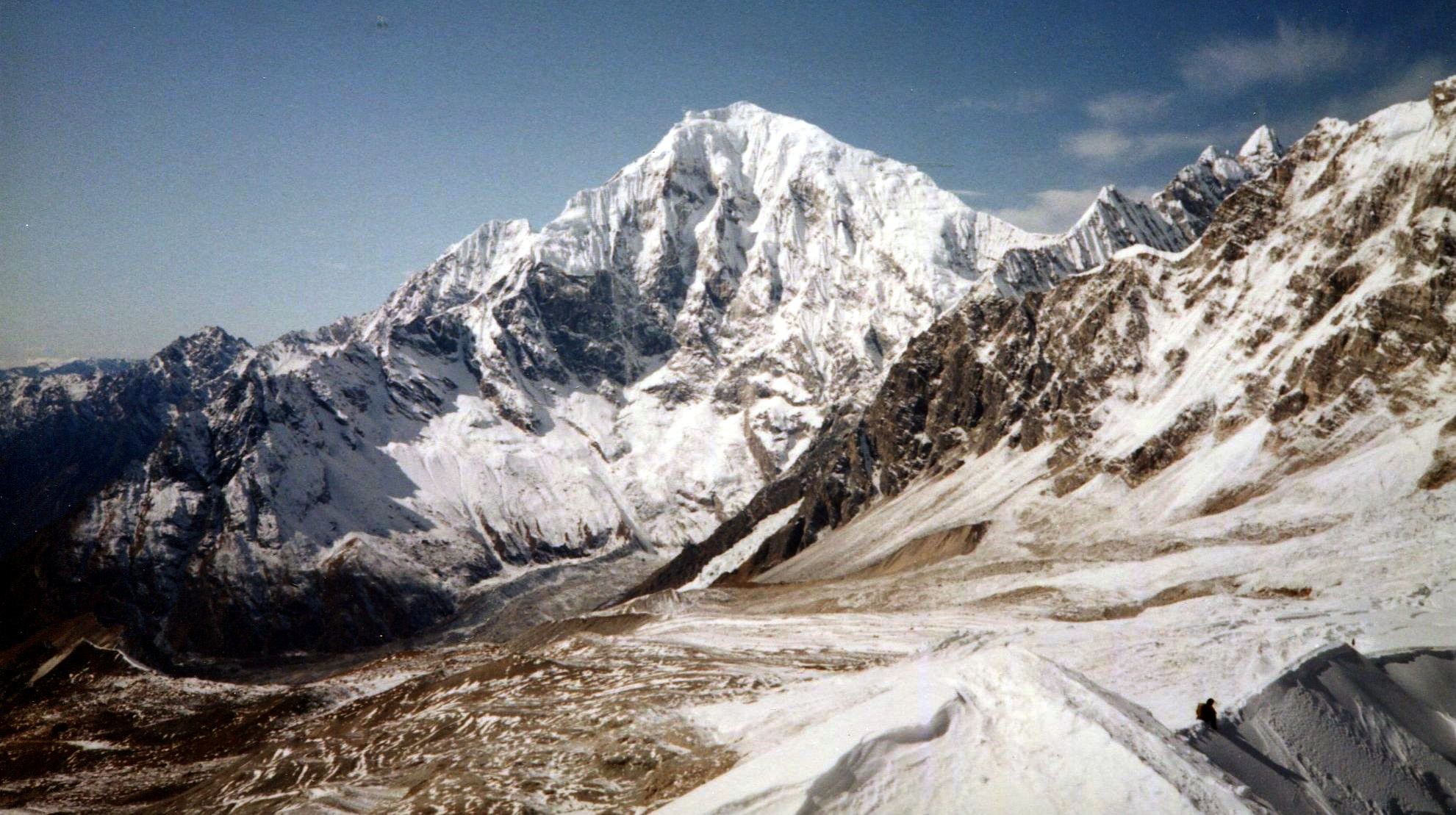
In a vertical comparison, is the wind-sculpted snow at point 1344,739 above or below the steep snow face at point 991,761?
below

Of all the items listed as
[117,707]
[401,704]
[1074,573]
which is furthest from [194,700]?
[1074,573]

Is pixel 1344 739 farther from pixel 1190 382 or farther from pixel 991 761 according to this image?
pixel 1190 382

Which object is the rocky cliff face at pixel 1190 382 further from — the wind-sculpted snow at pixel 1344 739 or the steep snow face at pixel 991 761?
the steep snow face at pixel 991 761

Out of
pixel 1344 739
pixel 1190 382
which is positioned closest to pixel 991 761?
pixel 1344 739

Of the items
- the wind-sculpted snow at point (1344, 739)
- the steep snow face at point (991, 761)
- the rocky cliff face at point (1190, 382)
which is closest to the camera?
the steep snow face at point (991, 761)

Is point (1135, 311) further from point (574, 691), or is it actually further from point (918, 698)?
point (918, 698)

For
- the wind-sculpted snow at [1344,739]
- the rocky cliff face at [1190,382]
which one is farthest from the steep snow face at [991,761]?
the rocky cliff face at [1190,382]

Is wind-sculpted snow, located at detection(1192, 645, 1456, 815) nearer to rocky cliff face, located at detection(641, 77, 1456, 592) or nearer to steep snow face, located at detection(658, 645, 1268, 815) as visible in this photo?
steep snow face, located at detection(658, 645, 1268, 815)

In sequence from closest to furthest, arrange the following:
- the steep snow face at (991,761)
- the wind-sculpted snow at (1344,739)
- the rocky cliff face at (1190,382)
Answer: the steep snow face at (991,761) < the wind-sculpted snow at (1344,739) < the rocky cliff face at (1190,382)

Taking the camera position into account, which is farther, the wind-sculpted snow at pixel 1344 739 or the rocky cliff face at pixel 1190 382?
the rocky cliff face at pixel 1190 382
